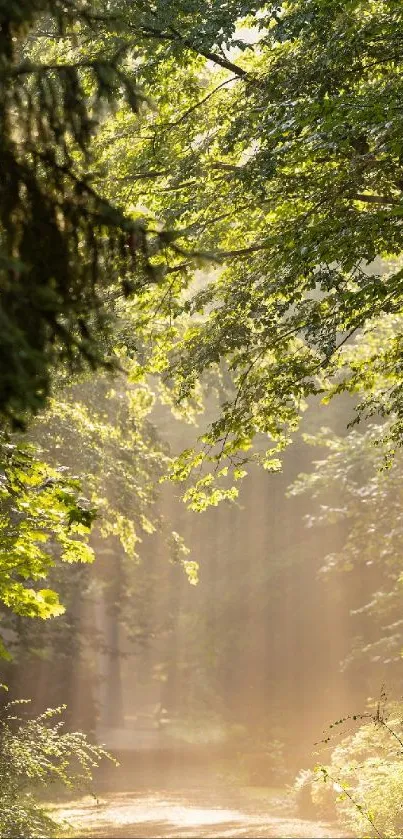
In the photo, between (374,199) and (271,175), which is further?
(374,199)

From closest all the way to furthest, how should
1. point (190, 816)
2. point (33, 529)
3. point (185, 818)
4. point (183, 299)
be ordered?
point (33, 529) → point (183, 299) → point (185, 818) → point (190, 816)

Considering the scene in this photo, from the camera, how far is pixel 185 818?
18891 mm

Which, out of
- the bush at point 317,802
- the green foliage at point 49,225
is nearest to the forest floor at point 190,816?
the bush at point 317,802

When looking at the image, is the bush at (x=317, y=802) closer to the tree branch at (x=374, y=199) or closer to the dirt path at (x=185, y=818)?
the dirt path at (x=185, y=818)

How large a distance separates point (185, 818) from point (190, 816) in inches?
13.6

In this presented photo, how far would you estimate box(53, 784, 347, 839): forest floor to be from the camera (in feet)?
53.9

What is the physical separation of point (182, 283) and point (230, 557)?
95.7ft

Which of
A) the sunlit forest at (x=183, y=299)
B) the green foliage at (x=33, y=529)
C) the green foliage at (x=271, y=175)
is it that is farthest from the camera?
the green foliage at (x=271, y=175)

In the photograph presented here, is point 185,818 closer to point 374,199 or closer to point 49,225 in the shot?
point 374,199

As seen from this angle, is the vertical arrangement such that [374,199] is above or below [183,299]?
below

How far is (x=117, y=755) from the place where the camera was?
29.3m

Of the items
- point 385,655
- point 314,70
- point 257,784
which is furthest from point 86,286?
point 257,784

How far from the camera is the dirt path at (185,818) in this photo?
16.4 m

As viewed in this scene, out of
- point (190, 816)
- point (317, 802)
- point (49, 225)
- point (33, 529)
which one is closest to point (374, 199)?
point (33, 529)
